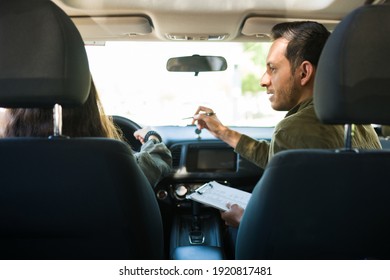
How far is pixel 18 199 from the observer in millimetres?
1452

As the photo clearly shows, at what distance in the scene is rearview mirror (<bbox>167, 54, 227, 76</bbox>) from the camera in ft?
9.99

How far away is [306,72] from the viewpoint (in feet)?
6.68

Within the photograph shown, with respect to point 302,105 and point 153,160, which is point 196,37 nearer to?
point 153,160

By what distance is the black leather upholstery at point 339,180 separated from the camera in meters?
1.30

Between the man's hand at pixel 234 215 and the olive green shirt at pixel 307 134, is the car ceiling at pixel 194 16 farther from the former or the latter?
the man's hand at pixel 234 215

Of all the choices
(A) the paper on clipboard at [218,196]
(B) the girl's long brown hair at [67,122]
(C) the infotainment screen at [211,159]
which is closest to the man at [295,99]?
(A) the paper on clipboard at [218,196]

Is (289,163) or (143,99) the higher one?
(143,99)

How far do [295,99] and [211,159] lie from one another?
1.15 m

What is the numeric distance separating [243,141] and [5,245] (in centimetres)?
121

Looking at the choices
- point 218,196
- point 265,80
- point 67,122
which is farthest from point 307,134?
point 67,122

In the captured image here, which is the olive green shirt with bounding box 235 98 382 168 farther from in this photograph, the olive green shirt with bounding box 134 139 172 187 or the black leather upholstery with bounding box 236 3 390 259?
the olive green shirt with bounding box 134 139 172 187

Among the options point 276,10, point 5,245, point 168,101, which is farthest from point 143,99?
point 5,245

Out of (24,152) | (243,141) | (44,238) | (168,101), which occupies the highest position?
(168,101)

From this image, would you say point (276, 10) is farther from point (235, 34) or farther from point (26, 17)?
point (26, 17)
